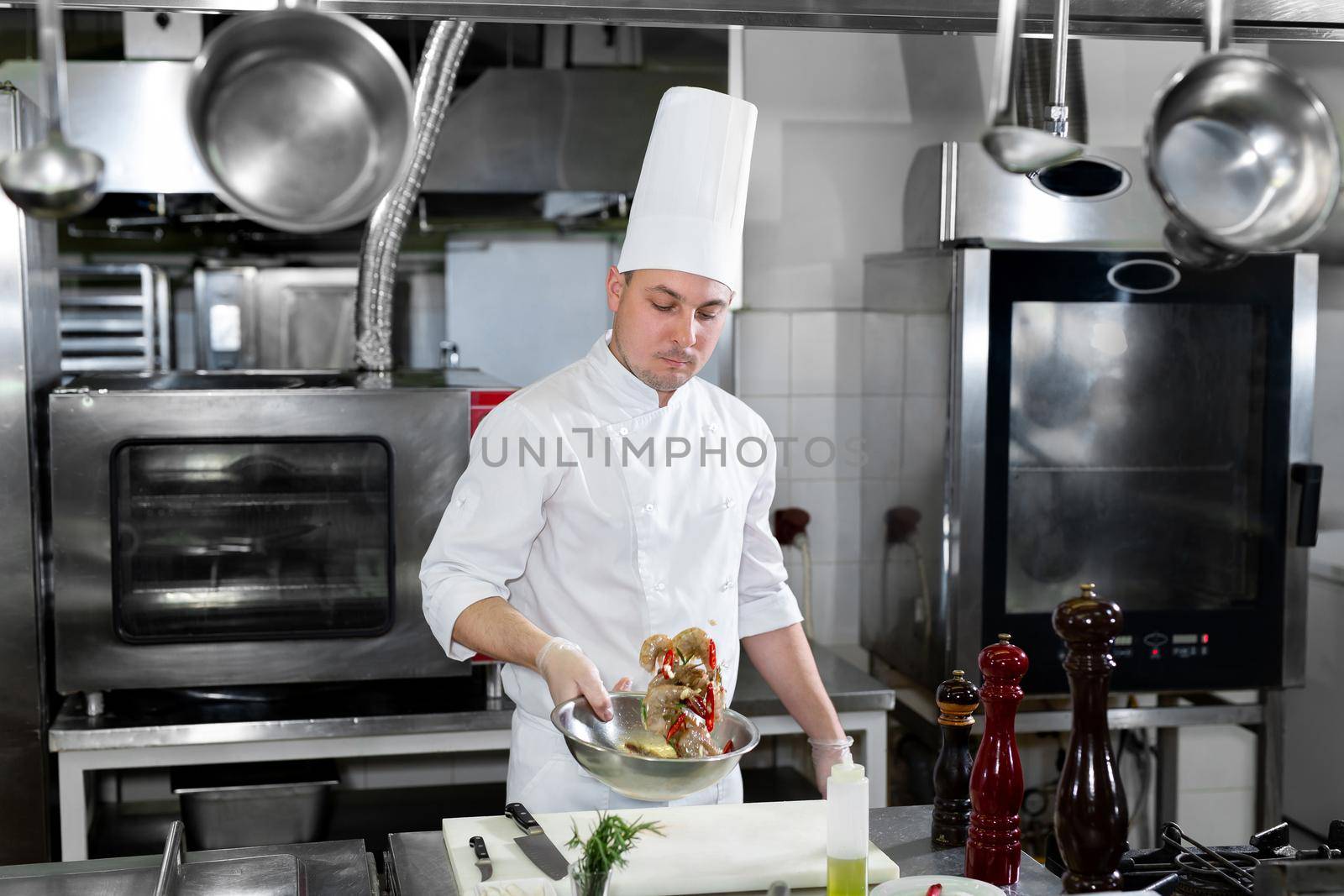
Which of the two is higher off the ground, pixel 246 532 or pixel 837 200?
pixel 837 200

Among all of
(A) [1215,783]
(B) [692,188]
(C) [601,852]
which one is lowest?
(A) [1215,783]

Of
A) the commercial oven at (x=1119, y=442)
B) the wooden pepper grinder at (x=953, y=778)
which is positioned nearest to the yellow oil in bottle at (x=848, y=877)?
the wooden pepper grinder at (x=953, y=778)

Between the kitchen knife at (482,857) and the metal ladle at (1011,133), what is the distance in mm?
821

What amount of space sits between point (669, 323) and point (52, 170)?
3.13ft

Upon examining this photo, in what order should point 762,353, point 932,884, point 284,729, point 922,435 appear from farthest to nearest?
point 762,353 → point 922,435 → point 284,729 → point 932,884

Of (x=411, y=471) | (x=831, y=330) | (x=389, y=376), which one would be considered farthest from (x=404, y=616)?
(x=831, y=330)

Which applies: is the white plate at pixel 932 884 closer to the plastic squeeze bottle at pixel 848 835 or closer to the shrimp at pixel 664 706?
the plastic squeeze bottle at pixel 848 835

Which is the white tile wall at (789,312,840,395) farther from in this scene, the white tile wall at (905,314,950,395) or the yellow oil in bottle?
the yellow oil in bottle

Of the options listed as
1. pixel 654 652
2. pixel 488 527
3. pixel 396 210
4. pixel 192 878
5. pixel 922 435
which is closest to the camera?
pixel 192 878

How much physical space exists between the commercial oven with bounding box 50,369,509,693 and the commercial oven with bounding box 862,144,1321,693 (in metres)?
0.97

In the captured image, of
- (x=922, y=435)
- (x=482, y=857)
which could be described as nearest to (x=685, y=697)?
(x=482, y=857)

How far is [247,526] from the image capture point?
2.23m

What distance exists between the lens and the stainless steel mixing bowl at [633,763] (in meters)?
1.26

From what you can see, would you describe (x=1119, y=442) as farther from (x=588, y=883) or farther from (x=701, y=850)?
(x=588, y=883)
